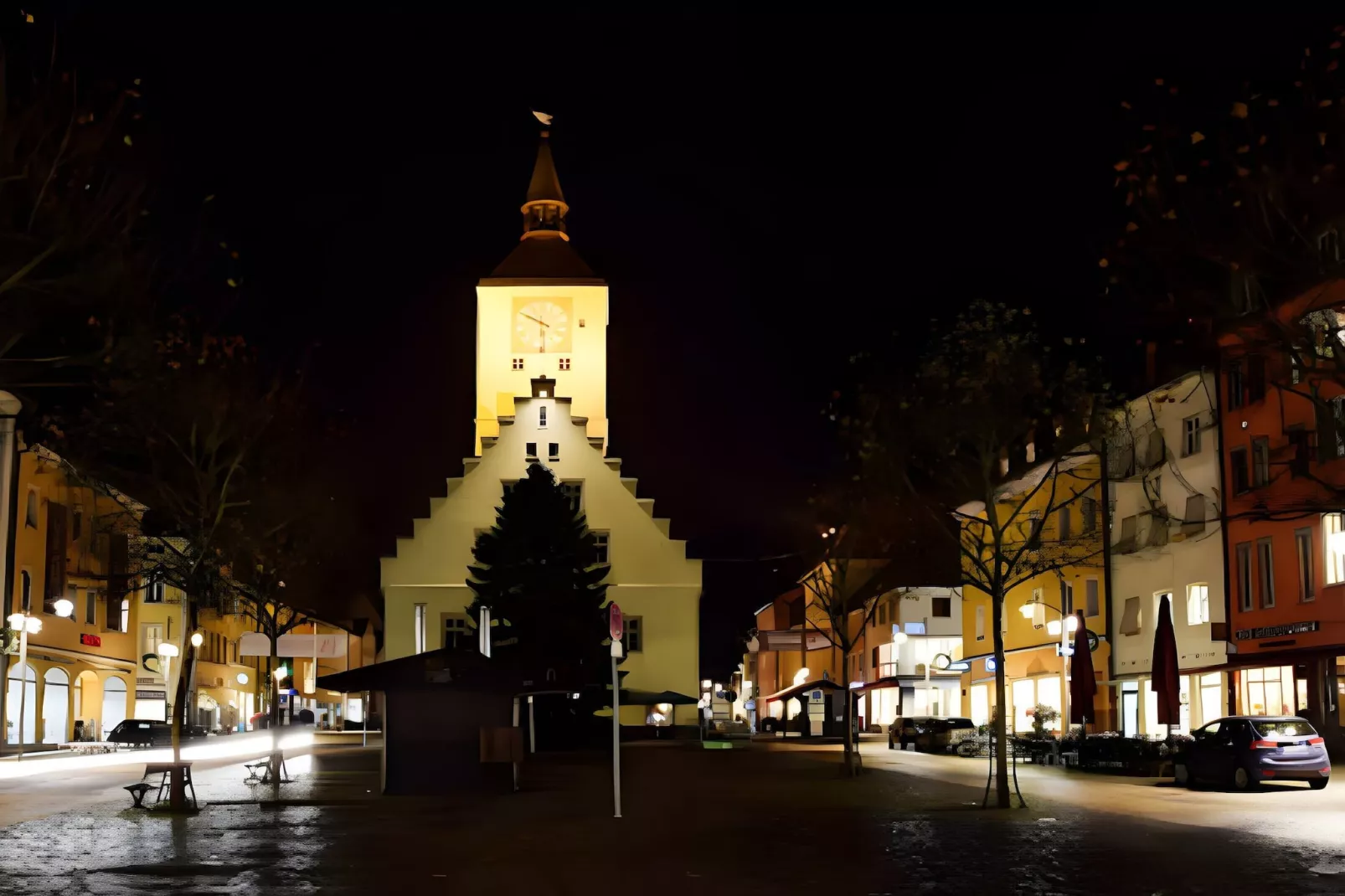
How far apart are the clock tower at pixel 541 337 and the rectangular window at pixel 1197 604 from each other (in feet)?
143

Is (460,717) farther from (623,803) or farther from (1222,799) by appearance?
(1222,799)

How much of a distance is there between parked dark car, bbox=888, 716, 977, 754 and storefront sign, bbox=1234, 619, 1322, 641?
388 inches

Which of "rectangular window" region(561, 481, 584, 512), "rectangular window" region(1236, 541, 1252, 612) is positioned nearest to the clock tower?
"rectangular window" region(561, 481, 584, 512)

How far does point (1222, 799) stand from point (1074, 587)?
33870 millimetres

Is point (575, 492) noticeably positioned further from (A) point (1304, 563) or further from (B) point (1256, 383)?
(A) point (1304, 563)

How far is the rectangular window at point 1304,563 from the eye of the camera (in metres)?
45.4

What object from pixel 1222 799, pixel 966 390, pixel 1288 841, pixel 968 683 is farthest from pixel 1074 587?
pixel 1288 841

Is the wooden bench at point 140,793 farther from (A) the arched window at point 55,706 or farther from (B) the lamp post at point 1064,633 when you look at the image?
(A) the arched window at point 55,706

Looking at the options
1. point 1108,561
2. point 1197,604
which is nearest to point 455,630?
point 1108,561

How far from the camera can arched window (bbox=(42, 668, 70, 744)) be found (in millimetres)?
65375

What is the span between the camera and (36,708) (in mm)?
63719

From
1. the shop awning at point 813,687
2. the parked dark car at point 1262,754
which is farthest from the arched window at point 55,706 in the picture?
the parked dark car at point 1262,754

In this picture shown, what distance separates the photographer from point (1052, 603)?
63781 millimetres

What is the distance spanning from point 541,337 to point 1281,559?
52.4m
